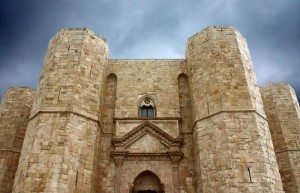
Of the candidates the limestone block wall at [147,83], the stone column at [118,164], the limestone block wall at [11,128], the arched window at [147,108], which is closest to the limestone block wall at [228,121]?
the limestone block wall at [147,83]

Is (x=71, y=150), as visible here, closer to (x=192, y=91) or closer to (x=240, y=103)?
(x=192, y=91)

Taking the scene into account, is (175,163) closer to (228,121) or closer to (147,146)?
(147,146)

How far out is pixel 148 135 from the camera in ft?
41.8

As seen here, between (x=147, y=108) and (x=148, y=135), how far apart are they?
5.07 feet

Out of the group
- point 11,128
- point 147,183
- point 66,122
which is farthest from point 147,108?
point 11,128

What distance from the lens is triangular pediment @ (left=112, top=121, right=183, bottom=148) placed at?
1239cm

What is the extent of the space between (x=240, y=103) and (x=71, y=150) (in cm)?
706

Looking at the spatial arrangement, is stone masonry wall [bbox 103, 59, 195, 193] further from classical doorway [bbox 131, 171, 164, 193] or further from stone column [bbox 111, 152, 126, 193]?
classical doorway [bbox 131, 171, 164, 193]

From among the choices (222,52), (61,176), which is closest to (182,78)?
(222,52)

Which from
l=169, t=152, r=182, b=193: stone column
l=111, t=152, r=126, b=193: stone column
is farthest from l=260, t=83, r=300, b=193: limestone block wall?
l=111, t=152, r=126, b=193: stone column

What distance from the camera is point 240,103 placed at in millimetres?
11250

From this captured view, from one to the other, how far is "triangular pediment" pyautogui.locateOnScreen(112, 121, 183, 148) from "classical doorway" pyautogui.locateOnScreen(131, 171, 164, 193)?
1486 mm

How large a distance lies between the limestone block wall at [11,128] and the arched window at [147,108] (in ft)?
24.3

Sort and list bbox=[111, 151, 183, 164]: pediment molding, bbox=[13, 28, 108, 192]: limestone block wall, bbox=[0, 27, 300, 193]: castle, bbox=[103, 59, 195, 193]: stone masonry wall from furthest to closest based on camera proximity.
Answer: bbox=[103, 59, 195, 193]: stone masonry wall, bbox=[111, 151, 183, 164]: pediment molding, bbox=[0, 27, 300, 193]: castle, bbox=[13, 28, 108, 192]: limestone block wall
